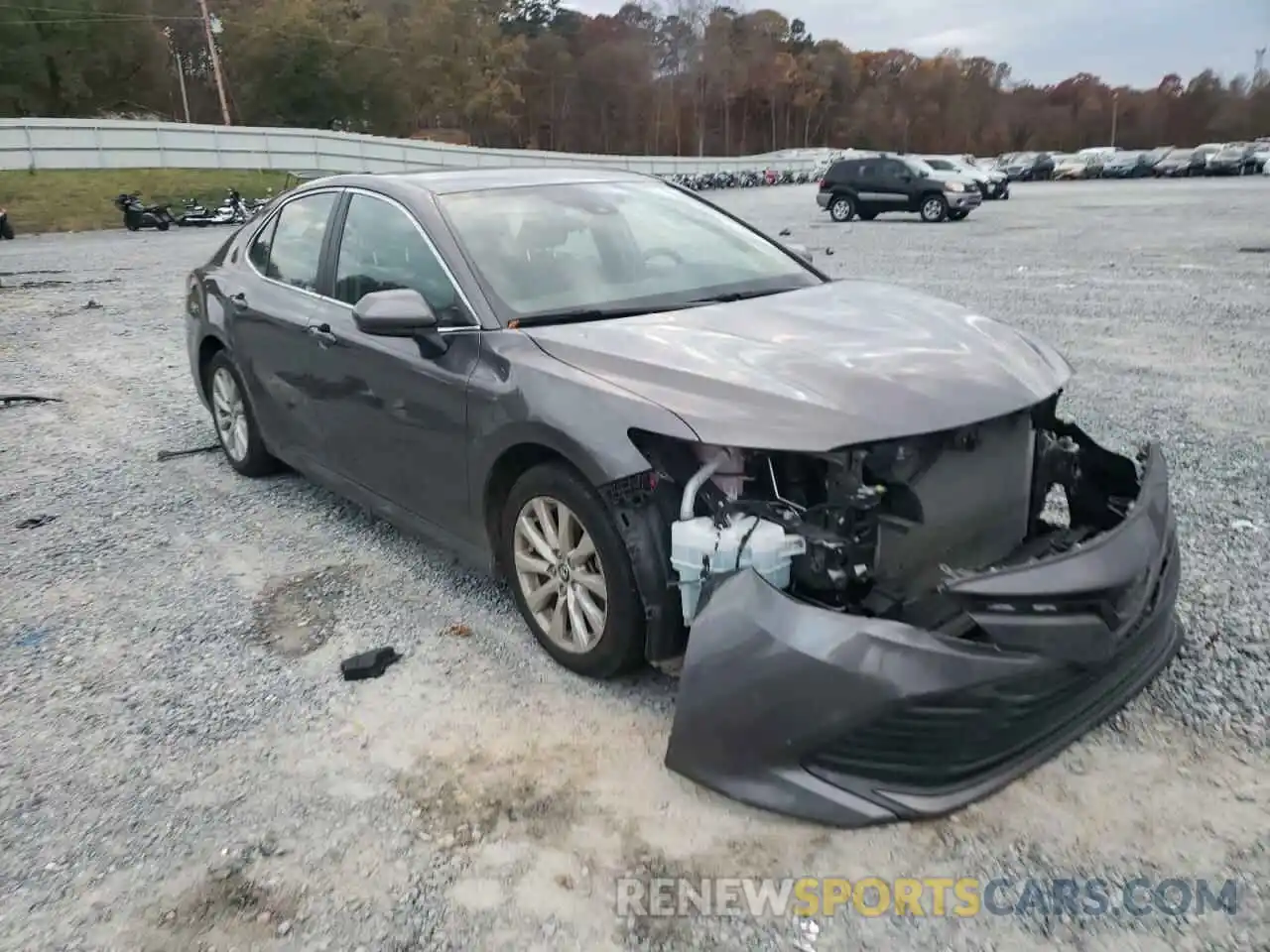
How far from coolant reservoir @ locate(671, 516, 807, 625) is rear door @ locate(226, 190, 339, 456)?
2.34 metres

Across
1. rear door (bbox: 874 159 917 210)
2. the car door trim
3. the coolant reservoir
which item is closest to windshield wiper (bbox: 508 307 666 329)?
the car door trim

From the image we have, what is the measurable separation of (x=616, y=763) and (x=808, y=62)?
120298mm

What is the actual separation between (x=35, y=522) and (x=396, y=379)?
262cm

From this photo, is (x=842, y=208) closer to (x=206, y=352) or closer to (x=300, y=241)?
(x=206, y=352)

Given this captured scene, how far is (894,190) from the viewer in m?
25.0

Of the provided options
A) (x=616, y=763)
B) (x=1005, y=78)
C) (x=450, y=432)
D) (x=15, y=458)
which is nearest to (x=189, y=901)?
(x=616, y=763)

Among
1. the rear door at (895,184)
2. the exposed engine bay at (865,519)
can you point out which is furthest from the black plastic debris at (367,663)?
the rear door at (895,184)

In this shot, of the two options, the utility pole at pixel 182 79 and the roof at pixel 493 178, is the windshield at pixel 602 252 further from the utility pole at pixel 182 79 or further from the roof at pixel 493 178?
the utility pole at pixel 182 79

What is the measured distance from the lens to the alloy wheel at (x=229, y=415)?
218 inches

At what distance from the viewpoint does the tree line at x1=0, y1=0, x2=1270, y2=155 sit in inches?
2466

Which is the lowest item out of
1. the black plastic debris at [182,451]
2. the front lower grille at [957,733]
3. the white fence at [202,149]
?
the black plastic debris at [182,451]

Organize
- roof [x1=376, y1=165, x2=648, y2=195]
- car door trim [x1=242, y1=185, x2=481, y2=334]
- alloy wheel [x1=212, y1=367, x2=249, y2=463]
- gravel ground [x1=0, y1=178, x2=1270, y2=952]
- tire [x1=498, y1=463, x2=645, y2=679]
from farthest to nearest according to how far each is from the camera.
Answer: alloy wheel [x1=212, y1=367, x2=249, y2=463], roof [x1=376, y1=165, x2=648, y2=195], car door trim [x1=242, y1=185, x2=481, y2=334], tire [x1=498, y1=463, x2=645, y2=679], gravel ground [x1=0, y1=178, x2=1270, y2=952]

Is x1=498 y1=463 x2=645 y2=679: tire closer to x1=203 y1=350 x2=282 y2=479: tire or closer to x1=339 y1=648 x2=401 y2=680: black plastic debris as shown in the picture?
x1=339 y1=648 x2=401 y2=680: black plastic debris

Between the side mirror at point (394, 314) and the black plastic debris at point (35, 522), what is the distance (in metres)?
2.74
